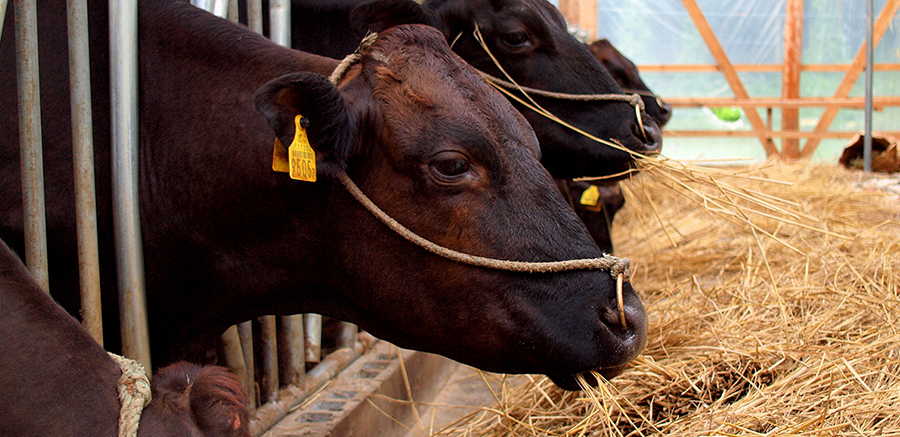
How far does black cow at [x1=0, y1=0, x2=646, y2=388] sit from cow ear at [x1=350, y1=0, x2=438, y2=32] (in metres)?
0.48

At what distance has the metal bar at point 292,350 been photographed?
3.43 metres

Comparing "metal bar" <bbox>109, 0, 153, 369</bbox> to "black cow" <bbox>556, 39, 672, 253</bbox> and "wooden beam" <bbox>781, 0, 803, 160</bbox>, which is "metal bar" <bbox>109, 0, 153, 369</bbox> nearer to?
"black cow" <bbox>556, 39, 672, 253</bbox>

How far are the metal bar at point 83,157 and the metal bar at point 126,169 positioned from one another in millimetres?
69

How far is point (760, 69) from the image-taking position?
14977 millimetres

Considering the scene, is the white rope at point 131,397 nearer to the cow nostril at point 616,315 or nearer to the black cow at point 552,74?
the cow nostril at point 616,315

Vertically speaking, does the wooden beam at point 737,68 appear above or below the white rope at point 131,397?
above

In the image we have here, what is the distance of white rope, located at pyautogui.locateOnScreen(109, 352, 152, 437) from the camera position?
3.83 ft

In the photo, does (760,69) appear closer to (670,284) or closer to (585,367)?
(670,284)

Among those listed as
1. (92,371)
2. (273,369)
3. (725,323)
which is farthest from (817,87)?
(92,371)

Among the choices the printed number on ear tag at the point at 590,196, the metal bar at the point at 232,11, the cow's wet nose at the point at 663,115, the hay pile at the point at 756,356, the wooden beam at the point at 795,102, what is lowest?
the hay pile at the point at 756,356

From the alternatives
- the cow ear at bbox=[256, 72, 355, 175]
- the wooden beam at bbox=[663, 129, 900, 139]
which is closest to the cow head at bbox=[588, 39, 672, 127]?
the cow ear at bbox=[256, 72, 355, 175]

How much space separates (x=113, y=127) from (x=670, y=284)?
4178 mm

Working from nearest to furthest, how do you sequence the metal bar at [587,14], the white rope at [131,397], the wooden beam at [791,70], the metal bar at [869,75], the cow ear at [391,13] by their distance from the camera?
the white rope at [131,397] < the cow ear at [391,13] < the metal bar at [587,14] < the metal bar at [869,75] < the wooden beam at [791,70]

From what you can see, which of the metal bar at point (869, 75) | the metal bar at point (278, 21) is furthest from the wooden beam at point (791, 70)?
the metal bar at point (278, 21)
